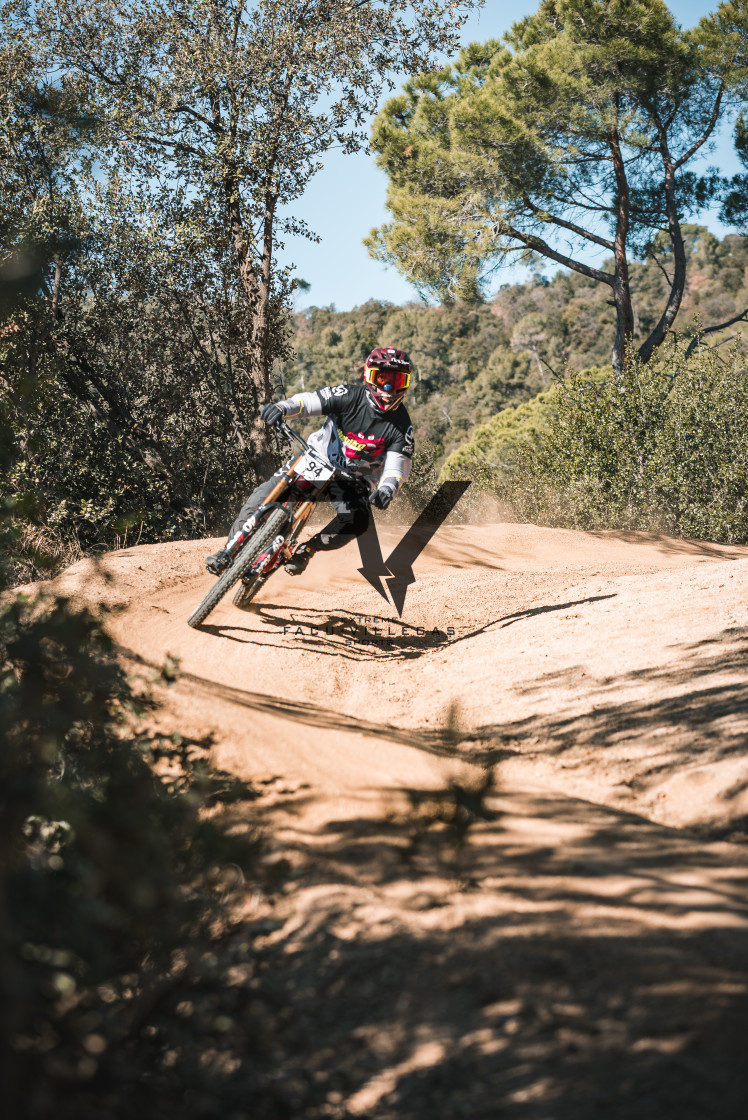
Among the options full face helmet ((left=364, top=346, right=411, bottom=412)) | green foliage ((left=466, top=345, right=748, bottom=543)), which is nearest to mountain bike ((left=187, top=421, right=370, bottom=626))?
full face helmet ((left=364, top=346, right=411, bottom=412))

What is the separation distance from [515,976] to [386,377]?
4.72m

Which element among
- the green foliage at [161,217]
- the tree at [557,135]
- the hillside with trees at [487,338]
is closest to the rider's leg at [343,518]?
the green foliage at [161,217]

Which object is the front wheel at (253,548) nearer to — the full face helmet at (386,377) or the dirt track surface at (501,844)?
the dirt track surface at (501,844)

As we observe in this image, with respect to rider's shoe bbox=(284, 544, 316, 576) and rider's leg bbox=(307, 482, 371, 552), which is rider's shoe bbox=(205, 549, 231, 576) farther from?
rider's leg bbox=(307, 482, 371, 552)

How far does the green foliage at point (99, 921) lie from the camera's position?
1.79 m

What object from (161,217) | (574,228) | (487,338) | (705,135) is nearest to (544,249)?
(574,228)

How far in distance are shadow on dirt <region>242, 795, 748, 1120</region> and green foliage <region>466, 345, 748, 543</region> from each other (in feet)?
43.6

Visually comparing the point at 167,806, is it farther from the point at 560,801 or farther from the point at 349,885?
the point at 560,801

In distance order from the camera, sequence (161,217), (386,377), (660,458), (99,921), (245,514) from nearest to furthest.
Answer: (99,921)
(386,377)
(245,514)
(161,217)
(660,458)

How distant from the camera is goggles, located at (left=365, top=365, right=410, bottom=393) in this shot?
6369 mm

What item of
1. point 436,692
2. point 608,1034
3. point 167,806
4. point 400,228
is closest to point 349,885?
point 167,806

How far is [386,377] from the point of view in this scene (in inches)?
251

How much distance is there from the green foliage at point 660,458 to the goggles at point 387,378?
10106 mm

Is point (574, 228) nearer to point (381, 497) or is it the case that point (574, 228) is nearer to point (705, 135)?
Answer: point (705, 135)
